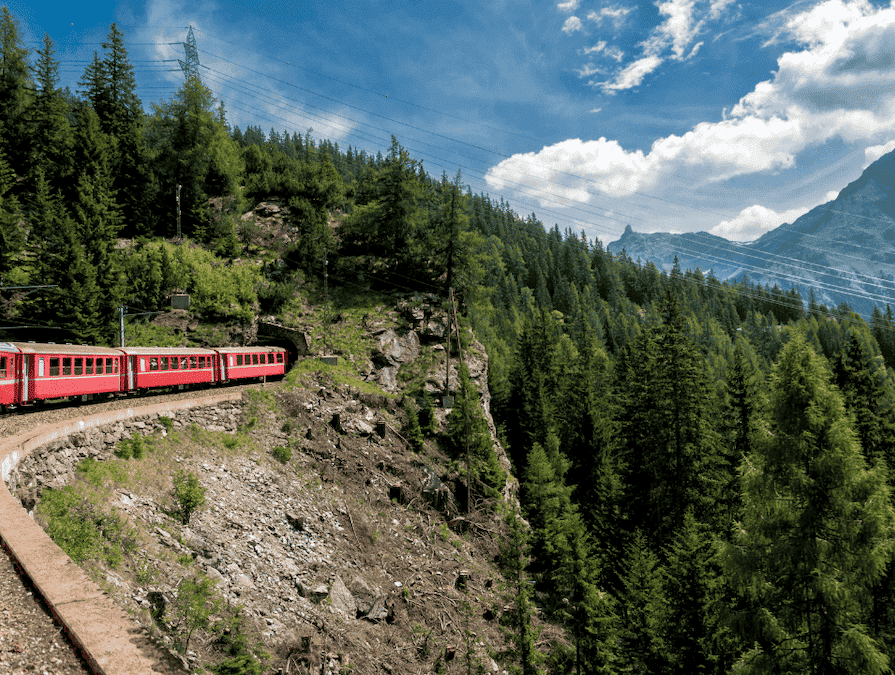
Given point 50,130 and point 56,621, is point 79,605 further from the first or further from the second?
point 50,130

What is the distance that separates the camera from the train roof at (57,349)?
17.8 meters

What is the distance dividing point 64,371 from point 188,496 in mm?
10594

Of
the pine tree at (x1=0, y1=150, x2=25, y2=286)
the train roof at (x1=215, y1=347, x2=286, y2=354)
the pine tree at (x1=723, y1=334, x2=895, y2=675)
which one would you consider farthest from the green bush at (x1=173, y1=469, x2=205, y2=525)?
the pine tree at (x1=0, y1=150, x2=25, y2=286)

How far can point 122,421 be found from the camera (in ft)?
52.3

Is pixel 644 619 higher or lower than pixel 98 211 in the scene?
lower

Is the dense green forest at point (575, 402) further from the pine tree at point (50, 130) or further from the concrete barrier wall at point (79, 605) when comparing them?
the concrete barrier wall at point (79, 605)

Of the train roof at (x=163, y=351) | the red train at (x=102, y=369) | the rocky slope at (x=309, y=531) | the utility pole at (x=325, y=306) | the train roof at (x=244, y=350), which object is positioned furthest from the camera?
the utility pole at (x=325, y=306)

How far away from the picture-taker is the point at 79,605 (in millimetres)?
5777

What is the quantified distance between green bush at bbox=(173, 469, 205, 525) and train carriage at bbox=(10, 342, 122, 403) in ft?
29.0

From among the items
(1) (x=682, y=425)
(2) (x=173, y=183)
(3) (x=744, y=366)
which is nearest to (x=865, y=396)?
(3) (x=744, y=366)

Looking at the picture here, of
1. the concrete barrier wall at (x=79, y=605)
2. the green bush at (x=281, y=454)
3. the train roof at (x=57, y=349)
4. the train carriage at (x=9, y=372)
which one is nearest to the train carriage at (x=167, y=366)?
the train roof at (x=57, y=349)

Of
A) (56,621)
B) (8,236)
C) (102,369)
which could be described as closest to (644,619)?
(56,621)

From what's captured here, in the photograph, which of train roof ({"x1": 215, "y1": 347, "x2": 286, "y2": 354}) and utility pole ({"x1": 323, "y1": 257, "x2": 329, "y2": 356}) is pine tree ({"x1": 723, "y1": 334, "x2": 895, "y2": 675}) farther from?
utility pole ({"x1": 323, "y1": 257, "x2": 329, "y2": 356})

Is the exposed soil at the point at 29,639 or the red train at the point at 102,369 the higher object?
the red train at the point at 102,369
